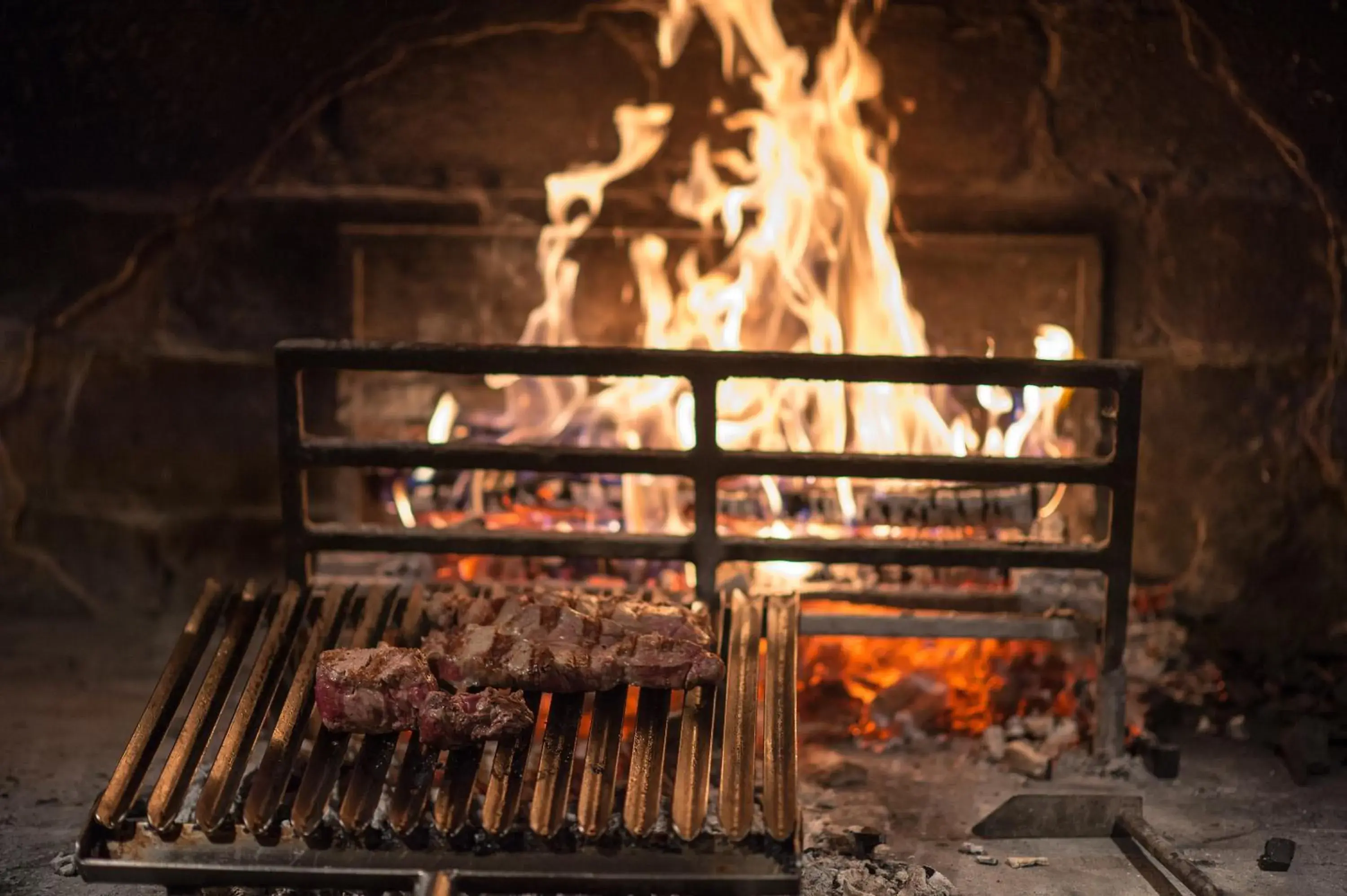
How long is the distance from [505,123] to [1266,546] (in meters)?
3.32

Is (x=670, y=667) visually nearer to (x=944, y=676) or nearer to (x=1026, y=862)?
(x=1026, y=862)

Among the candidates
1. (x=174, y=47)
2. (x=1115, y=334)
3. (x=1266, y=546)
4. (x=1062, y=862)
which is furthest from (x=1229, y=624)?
(x=174, y=47)

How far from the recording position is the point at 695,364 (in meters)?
3.50

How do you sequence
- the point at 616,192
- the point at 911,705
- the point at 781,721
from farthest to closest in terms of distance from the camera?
the point at 616,192 → the point at 911,705 → the point at 781,721

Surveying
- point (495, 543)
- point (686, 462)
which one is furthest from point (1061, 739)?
point (495, 543)

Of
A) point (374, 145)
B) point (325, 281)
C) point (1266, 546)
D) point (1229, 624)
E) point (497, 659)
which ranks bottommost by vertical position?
point (1229, 624)

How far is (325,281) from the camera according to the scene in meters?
4.95

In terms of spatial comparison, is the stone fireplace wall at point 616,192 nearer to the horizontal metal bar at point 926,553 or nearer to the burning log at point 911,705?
the burning log at point 911,705

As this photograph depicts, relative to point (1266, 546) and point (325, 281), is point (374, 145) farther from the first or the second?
point (1266, 546)

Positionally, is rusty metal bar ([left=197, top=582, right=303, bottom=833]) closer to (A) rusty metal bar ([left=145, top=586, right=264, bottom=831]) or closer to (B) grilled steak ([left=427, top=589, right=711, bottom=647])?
(A) rusty metal bar ([left=145, top=586, right=264, bottom=831])

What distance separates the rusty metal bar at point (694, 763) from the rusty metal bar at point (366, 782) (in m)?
0.64

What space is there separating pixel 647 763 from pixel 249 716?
0.95m

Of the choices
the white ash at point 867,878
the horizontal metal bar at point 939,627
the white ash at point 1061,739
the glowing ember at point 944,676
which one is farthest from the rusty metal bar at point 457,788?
the white ash at point 1061,739

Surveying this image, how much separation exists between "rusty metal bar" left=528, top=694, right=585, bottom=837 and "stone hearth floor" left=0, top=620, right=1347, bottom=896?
0.88 metres
